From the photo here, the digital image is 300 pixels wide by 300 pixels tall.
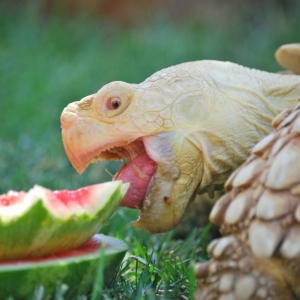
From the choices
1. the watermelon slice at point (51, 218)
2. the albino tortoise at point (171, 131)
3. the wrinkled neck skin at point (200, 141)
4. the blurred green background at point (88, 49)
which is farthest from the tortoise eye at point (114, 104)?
the blurred green background at point (88, 49)

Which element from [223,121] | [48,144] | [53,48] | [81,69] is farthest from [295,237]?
[53,48]

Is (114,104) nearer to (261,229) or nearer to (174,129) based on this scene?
(174,129)

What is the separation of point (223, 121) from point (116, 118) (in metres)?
0.24

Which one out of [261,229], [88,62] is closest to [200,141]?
[261,229]

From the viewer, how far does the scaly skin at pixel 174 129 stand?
126cm

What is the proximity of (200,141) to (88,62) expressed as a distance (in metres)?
3.21

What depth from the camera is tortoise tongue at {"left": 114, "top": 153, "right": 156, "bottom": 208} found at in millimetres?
1273

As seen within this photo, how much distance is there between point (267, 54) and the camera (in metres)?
4.16

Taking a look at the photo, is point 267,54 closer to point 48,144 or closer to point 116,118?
point 48,144

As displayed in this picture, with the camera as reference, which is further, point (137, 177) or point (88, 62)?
point (88, 62)

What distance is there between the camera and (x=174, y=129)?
1268mm

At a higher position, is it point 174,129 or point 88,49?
point 88,49

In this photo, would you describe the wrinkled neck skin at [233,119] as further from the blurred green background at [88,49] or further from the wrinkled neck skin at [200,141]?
the blurred green background at [88,49]

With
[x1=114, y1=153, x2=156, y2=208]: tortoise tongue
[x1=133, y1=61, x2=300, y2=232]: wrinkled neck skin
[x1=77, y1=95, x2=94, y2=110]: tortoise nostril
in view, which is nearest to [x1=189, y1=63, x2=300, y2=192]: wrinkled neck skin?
[x1=133, y1=61, x2=300, y2=232]: wrinkled neck skin
